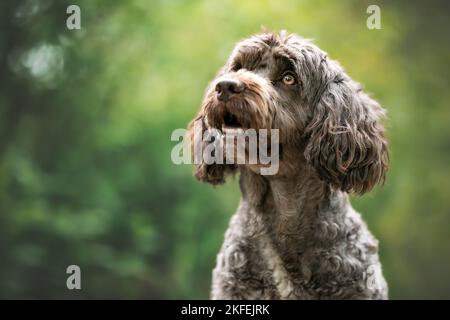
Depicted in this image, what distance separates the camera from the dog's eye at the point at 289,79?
11.2 ft

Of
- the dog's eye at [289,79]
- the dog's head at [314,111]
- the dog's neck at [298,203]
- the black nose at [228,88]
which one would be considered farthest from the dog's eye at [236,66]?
the dog's neck at [298,203]

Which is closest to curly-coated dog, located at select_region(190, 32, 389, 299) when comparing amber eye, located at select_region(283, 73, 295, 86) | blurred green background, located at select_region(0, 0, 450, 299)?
amber eye, located at select_region(283, 73, 295, 86)

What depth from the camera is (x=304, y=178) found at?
138 inches

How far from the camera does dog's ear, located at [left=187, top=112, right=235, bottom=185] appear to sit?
3.62 m

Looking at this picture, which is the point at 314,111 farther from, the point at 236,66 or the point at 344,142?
the point at 236,66

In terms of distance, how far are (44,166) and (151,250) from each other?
54.9 inches

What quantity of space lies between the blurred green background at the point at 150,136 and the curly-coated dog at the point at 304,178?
11.3 ft

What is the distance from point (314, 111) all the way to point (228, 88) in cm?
51

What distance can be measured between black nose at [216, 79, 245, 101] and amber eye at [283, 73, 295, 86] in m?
0.32

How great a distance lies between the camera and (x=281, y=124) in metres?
3.29

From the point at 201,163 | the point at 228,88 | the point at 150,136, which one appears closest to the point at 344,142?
the point at 228,88
